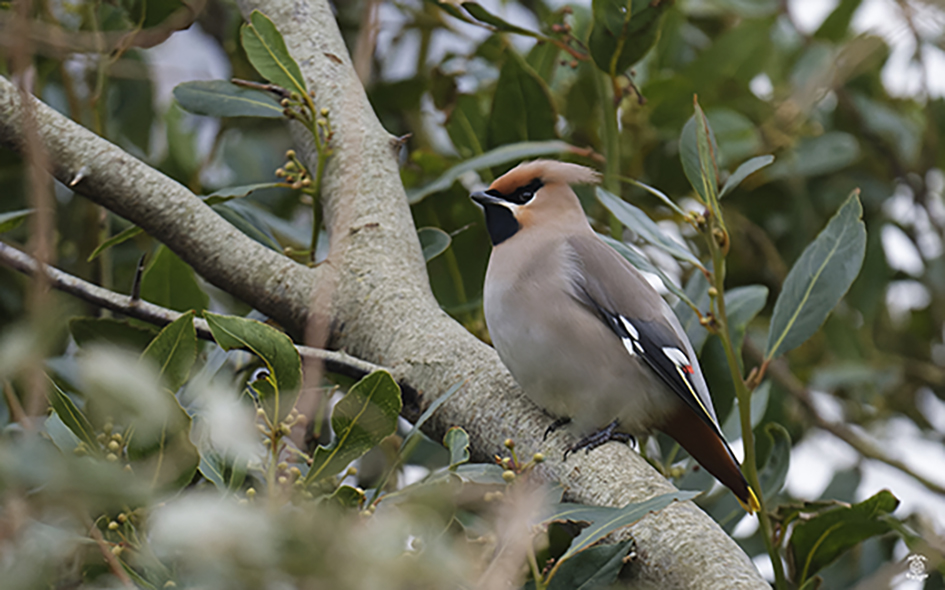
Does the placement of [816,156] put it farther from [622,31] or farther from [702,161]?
[702,161]

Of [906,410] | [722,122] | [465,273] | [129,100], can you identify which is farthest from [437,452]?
[906,410]

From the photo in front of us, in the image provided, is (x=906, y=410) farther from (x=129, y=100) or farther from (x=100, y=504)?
(x=100, y=504)

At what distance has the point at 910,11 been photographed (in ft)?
5.79

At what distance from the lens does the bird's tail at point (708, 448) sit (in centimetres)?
171

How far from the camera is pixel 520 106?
2.23 meters

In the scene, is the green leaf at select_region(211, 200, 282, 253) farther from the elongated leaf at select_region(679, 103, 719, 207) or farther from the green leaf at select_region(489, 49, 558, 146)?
the elongated leaf at select_region(679, 103, 719, 207)

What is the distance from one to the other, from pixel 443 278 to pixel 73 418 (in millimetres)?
1230

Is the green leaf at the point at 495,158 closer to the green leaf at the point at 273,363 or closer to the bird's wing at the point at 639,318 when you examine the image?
the bird's wing at the point at 639,318

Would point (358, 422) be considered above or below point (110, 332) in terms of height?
above

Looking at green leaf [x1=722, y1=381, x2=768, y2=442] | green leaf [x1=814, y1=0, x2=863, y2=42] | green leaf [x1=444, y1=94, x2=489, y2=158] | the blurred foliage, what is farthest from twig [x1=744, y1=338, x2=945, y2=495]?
green leaf [x1=814, y1=0, x2=863, y2=42]

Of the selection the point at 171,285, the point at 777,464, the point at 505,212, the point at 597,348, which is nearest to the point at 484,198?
the point at 505,212

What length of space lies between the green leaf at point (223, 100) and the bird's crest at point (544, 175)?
23.6 inches

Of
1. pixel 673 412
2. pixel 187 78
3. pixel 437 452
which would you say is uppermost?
pixel 187 78

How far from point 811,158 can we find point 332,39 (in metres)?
1.60
